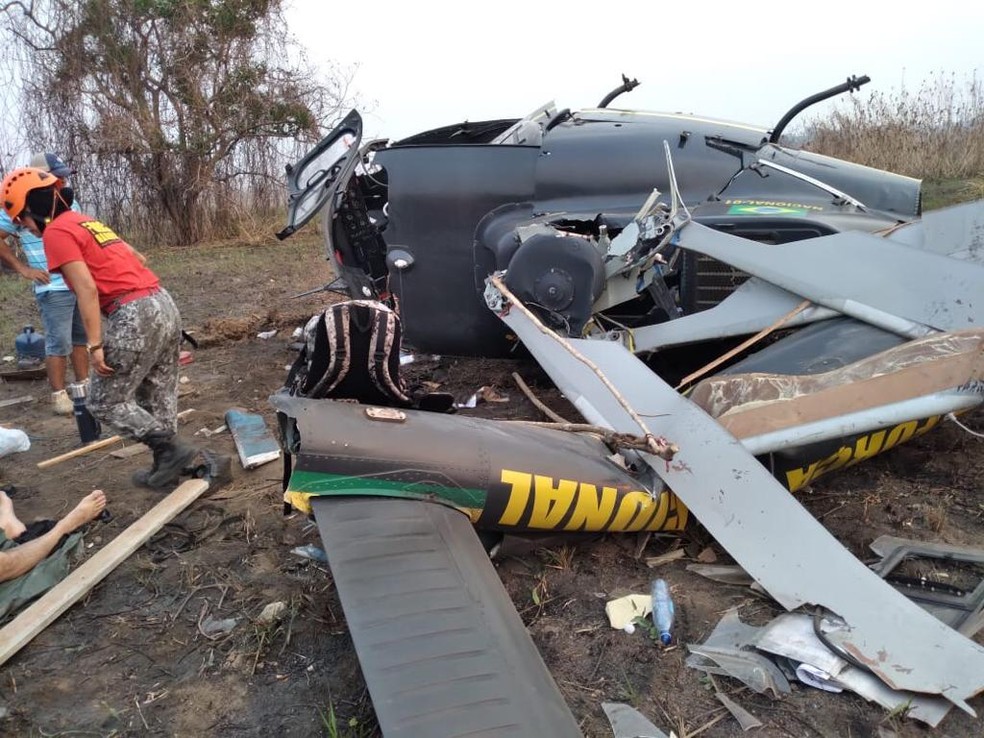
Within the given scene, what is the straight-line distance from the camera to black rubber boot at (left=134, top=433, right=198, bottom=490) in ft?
12.4

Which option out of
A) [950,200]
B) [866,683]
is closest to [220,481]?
[866,683]

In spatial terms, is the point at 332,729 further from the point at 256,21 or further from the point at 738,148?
the point at 256,21

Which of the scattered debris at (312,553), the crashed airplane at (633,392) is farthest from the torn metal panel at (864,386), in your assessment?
the scattered debris at (312,553)

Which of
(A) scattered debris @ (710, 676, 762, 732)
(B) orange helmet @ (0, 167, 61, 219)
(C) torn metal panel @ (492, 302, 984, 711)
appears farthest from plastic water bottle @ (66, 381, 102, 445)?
(A) scattered debris @ (710, 676, 762, 732)

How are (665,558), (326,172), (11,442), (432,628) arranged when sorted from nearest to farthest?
(432,628) → (665,558) → (11,442) → (326,172)

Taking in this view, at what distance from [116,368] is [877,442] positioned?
3529 mm

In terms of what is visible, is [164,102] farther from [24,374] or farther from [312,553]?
[312,553]

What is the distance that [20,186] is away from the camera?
361cm

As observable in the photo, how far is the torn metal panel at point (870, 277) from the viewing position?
2783mm

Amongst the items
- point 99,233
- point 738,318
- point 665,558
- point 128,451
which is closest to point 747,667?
point 665,558

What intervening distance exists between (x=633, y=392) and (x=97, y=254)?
8.84 ft

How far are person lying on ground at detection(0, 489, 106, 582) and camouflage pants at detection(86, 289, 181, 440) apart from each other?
1.30 feet

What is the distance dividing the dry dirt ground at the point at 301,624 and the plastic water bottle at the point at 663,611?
1.7 inches

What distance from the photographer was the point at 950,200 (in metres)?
9.52
